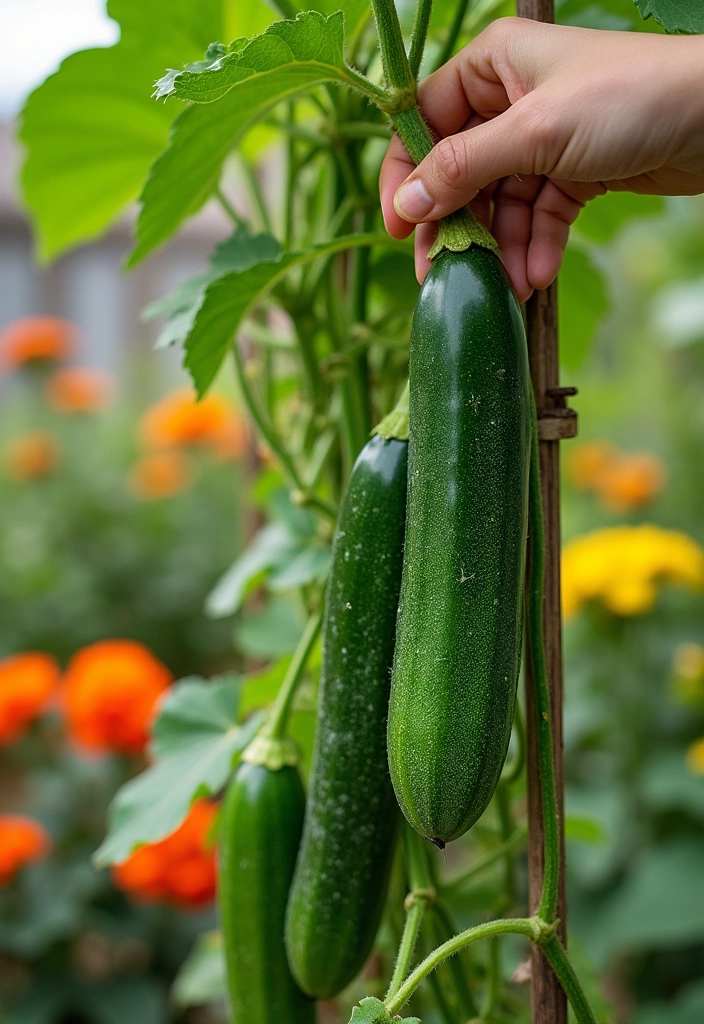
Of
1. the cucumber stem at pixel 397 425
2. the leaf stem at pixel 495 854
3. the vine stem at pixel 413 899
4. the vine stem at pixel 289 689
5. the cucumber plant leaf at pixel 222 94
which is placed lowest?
the leaf stem at pixel 495 854

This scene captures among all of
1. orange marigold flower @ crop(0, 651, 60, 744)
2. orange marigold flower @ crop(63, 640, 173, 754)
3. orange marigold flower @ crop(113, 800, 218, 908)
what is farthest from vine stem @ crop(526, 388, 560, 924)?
orange marigold flower @ crop(0, 651, 60, 744)

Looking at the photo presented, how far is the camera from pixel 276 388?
3.46 ft

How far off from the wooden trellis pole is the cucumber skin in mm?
83

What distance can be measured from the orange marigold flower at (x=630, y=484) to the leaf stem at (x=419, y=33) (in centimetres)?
159

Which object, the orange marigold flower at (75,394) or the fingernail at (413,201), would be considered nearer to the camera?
the fingernail at (413,201)

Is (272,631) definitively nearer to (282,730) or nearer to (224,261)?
(282,730)

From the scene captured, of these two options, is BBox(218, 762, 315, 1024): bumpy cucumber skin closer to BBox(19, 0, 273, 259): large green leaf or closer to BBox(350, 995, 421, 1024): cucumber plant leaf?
BBox(350, 995, 421, 1024): cucumber plant leaf

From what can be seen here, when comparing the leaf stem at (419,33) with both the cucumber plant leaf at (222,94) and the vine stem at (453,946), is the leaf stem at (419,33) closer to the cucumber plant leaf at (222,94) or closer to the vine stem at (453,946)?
the cucumber plant leaf at (222,94)

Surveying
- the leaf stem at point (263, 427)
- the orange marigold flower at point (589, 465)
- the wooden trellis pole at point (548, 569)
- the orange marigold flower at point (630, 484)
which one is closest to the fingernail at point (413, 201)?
the wooden trellis pole at point (548, 569)

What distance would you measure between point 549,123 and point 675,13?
121 millimetres

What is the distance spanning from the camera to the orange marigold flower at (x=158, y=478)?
9.16ft

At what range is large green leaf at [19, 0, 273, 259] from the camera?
0.80m

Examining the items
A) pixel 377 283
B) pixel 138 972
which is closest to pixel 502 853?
pixel 377 283

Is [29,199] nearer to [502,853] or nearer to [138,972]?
[502,853]
